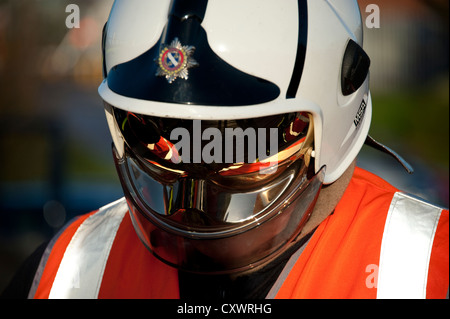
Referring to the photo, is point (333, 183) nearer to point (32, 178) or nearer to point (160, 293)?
point (160, 293)

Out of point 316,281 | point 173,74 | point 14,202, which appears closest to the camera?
point 173,74

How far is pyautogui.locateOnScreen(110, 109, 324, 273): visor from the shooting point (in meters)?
1.36

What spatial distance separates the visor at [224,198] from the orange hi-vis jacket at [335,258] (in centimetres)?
9

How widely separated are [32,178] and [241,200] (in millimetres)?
4350

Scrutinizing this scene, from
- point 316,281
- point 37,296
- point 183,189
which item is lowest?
point 37,296

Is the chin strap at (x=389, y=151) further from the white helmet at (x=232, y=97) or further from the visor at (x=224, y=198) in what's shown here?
the visor at (x=224, y=198)

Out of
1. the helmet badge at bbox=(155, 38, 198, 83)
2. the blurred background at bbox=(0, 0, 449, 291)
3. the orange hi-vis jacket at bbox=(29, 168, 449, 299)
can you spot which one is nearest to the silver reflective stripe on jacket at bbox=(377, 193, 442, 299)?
the orange hi-vis jacket at bbox=(29, 168, 449, 299)

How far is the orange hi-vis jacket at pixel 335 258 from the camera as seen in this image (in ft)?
4.28

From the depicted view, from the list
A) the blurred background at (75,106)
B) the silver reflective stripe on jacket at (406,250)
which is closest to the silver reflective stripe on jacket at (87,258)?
the silver reflective stripe on jacket at (406,250)

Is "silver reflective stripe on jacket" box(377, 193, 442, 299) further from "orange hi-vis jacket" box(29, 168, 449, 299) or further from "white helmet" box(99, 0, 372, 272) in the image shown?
"white helmet" box(99, 0, 372, 272)

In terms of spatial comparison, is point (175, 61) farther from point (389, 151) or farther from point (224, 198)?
point (389, 151)

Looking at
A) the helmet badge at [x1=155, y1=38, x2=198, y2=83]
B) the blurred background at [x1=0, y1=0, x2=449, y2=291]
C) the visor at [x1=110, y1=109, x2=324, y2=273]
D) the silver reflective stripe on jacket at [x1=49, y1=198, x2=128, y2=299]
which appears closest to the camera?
the helmet badge at [x1=155, y1=38, x2=198, y2=83]

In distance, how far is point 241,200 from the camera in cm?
137
